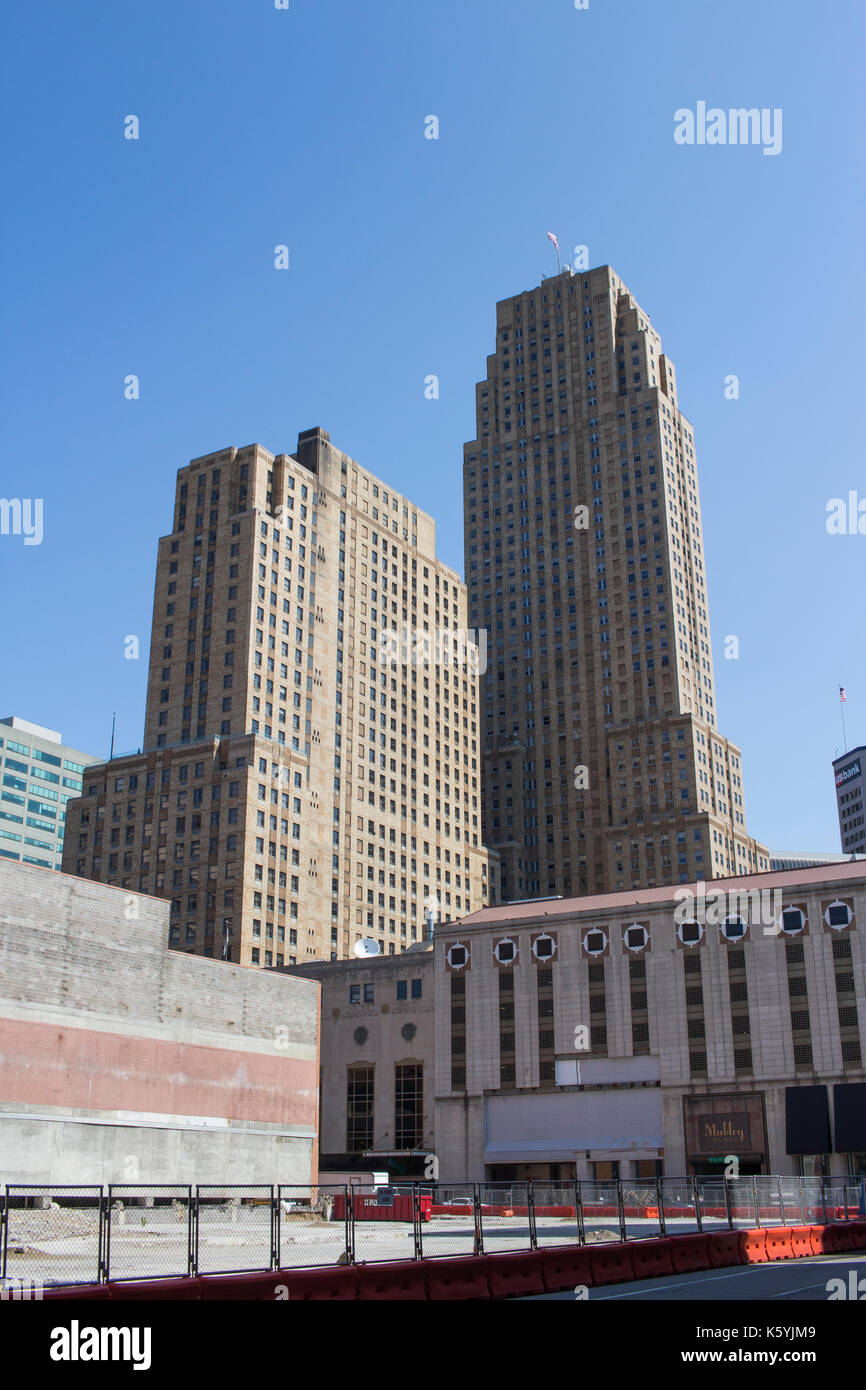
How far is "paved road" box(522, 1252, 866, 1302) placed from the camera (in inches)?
858

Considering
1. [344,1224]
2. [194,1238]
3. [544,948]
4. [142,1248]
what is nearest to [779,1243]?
[344,1224]

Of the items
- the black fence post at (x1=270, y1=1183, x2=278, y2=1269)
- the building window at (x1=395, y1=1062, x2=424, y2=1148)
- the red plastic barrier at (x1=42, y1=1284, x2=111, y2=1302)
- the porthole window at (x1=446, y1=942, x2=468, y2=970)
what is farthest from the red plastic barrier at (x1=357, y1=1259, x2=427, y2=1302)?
the building window at (x1=395, y1=1062, x2=424, y2=1148)

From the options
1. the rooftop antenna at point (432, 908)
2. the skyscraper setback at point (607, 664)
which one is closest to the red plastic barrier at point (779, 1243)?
the rooftop antenna at point (432, 908)

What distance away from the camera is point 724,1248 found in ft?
98.1

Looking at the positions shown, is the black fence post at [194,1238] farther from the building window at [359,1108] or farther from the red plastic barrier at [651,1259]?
the building window at [359,1108]

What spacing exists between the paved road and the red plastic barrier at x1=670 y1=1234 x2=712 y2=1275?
0.92ft

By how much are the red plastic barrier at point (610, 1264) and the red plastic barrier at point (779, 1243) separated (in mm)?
6396

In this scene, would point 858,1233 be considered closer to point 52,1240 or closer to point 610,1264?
point 610,1264

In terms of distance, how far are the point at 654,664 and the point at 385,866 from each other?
192 feet

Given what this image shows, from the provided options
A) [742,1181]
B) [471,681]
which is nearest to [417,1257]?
[742,1181]

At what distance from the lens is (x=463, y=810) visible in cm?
16188

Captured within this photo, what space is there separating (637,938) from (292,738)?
57279 mm

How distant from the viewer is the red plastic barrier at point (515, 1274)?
23516mm

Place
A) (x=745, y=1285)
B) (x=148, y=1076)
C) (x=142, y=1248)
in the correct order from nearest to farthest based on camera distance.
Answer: (x=142, y=1248) → (x=745, y=1285) → (x=148, y=1076)
